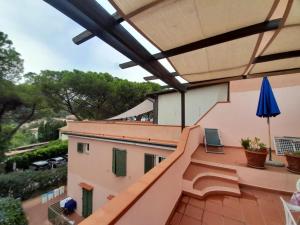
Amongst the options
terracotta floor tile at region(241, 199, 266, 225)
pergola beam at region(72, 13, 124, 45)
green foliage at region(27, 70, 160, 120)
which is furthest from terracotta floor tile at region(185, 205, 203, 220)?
green foliage at region(27, 70, 160, 120)

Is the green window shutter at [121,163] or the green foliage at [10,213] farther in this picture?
the green window shutter at [121,163]

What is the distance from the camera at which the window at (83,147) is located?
9795 mm

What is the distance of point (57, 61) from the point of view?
63.5 feet

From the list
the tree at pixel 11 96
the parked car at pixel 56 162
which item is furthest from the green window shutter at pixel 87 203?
the tree at pixel 11 96

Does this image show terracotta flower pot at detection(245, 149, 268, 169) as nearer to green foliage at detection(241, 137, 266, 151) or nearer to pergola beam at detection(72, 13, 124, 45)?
green foliage at detection(241, 137, 266, 151)

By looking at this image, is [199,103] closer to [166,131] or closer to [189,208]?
[166,131]

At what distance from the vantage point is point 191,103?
9.44 m

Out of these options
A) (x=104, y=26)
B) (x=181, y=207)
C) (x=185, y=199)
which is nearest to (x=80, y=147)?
(x=185, y=199)

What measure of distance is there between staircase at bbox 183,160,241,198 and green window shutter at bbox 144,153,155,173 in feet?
9.76

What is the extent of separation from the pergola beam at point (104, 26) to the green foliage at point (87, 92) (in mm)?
13772

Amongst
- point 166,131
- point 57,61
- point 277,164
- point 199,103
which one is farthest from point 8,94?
point 277,164

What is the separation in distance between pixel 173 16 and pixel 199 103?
7338 mm

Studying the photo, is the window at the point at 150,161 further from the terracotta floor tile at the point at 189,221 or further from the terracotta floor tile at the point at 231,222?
the terracotta floor tile at the point at 231,222

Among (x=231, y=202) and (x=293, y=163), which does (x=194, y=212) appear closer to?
(x=231, y=202)
